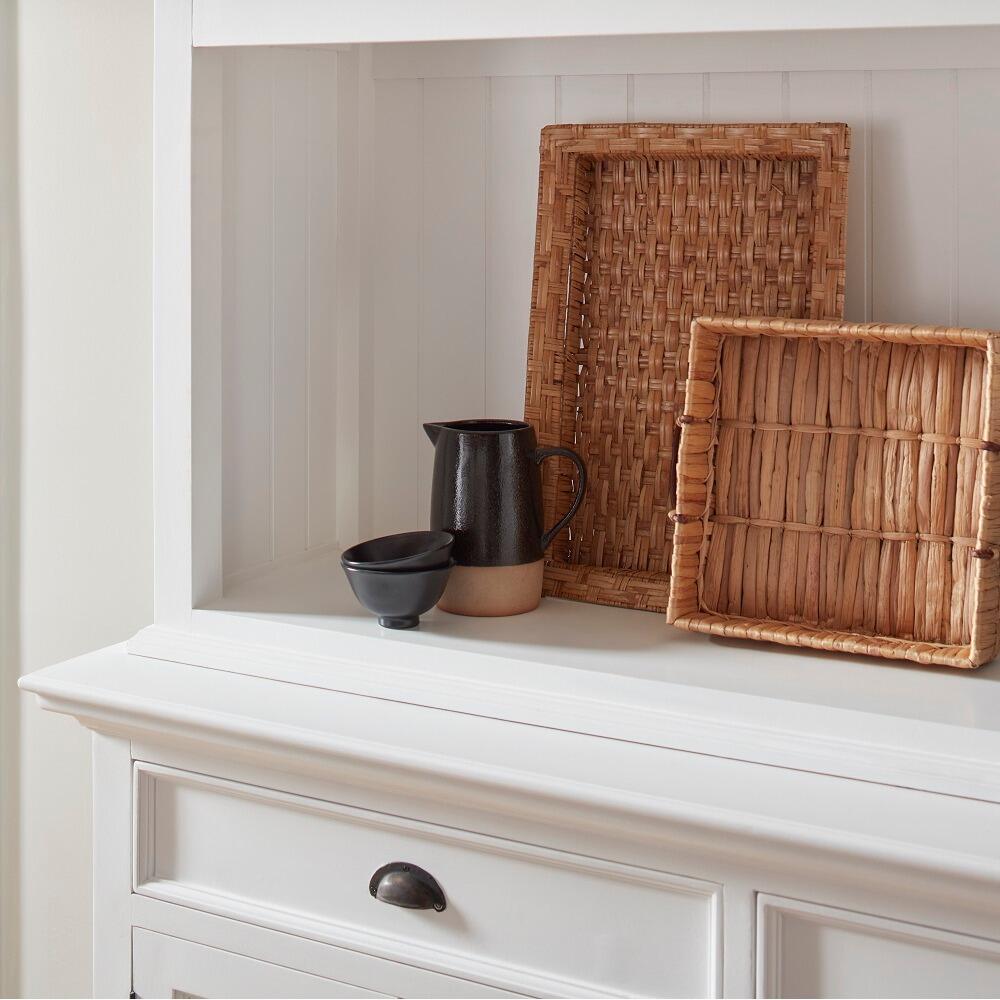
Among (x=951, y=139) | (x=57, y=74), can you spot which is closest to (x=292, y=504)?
(x=57, y=74)

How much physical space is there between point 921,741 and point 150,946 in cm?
72

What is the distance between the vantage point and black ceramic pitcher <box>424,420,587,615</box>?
106cm

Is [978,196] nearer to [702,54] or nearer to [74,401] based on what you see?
[702,54]

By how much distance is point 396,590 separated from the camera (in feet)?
3.25

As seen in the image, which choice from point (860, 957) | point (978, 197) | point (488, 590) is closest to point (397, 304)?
point (488, 590)

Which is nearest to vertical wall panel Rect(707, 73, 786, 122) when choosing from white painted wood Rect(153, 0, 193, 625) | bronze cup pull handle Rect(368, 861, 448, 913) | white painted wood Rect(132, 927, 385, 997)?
white painted wood Rect(153, 0, 193, 625)

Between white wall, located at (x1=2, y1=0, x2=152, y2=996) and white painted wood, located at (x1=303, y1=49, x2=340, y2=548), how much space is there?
0.85ft

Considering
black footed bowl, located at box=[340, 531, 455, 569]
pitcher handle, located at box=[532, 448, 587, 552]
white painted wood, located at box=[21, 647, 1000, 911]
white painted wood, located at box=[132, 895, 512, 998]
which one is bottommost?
white painted wood, located at box=[132, 895, 512, 998]

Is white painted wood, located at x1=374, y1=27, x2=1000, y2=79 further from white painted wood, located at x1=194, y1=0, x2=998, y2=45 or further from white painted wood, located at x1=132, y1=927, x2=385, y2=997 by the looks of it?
white painted wood, located at x1=132, y1=927, x2=385, y2=997

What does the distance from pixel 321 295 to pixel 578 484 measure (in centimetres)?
39

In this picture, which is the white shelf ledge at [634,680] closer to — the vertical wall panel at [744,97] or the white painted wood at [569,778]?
the white painted wood at [569,778]

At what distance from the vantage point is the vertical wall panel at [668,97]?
3.71 feet

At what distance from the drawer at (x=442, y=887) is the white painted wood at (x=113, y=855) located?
0.02 metres

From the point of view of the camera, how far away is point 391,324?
1.31 metres
